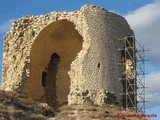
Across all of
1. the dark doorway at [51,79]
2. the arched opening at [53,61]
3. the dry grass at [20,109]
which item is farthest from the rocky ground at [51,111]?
the dark doorway at [51,79]

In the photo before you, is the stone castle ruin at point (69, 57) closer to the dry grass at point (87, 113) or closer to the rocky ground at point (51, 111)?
the dry grass at point (87, 113)

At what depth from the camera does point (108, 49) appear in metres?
26.9

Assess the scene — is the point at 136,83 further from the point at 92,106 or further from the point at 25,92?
the point at 25,92

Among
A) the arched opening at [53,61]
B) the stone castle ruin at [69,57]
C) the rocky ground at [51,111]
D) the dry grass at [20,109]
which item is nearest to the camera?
the dry grass at [20,109]

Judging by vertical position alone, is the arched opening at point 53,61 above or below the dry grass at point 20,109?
above

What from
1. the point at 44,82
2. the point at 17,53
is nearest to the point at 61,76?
the point at 44,82

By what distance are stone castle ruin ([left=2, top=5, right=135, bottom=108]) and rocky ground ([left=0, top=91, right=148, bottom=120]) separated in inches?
27.4

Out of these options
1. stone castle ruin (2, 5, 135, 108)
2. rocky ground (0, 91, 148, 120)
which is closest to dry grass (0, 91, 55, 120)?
rocky ground (0, 91, 148, 120)

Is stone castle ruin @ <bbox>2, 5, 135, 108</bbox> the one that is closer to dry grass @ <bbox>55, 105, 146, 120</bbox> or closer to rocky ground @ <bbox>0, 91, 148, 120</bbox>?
dry grass @ <bbox>55, 105, 146, 120</bbox>

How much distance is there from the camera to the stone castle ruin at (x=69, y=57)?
26.2 metres

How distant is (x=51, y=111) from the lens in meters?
24.9

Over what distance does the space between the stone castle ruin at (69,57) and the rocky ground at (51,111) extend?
697 millimetres

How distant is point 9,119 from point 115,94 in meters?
6.49

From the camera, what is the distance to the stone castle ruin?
2616 cm
